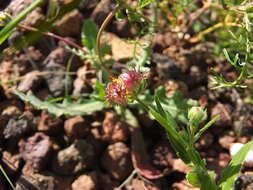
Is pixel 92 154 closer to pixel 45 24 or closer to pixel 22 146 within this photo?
pixel 22 146

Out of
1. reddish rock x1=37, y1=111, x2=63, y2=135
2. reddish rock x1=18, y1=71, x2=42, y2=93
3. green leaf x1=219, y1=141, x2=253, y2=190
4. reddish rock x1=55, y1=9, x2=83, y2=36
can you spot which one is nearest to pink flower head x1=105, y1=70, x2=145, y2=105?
green leaf x1=219, y1=141, x2=253, y2=190

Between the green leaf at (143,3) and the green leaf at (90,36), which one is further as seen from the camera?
the green leaf at (90,36)

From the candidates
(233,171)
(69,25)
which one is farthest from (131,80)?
(69,25)

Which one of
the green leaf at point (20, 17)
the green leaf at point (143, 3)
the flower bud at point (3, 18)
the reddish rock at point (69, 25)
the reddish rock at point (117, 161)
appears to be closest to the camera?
the green leaf at point (20, 17)

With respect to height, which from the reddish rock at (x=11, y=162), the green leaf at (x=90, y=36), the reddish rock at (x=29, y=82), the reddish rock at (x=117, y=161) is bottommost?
the reddish rock at (x=117, y=161)

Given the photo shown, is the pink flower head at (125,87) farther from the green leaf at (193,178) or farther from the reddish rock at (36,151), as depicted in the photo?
the reddish rock at (36,151)

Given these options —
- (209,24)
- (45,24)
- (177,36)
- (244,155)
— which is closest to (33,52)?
(45,24)

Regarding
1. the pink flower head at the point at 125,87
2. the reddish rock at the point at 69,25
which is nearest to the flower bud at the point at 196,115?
the pink flower head at the point at 125,87

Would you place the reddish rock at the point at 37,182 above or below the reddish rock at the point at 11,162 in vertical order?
below
